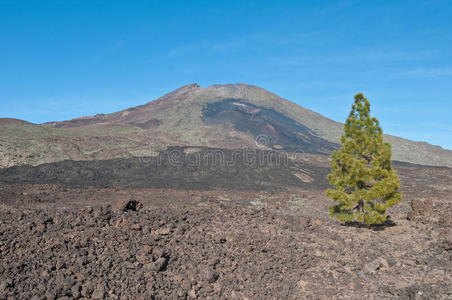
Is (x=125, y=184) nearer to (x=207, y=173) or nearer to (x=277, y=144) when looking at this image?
(x=207, y=173)

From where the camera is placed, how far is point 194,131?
254ft

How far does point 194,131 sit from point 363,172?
65.2 m

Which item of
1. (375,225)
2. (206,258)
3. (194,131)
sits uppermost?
(194,131)

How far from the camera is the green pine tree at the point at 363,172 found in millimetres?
13523

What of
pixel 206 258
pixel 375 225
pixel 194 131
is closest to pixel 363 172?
pixel 375 225

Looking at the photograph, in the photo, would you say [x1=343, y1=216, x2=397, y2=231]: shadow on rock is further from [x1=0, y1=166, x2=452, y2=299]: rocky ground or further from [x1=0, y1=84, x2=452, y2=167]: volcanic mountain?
[x1=0, y1=84, x2=452, y2=167]: volcanic mountain

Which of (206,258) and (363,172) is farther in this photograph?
(363,172)

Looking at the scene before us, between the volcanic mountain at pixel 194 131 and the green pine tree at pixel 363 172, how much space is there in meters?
33.3

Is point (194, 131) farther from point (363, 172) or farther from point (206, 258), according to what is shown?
point (206, 258)

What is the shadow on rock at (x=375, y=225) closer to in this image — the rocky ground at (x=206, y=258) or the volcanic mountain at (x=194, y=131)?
the rocky ground at (x=206, y=258)

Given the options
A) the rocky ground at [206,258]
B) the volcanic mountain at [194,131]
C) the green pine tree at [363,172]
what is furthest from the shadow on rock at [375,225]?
the volcanic mountain at [194,131]

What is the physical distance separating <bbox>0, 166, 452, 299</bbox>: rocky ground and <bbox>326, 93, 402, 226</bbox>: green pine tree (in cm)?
137

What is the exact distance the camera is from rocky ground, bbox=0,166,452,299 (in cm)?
635

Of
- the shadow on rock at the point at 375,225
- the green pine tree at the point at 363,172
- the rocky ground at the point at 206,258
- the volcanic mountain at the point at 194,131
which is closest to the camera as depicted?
the rocky ground at the point at 206,258
